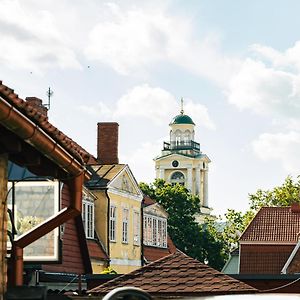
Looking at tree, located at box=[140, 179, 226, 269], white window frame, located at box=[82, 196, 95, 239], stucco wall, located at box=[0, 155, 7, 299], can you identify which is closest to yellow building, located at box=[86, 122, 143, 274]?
white window frame, located at box=[82, 196, 95, 239]

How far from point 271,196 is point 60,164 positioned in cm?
6494

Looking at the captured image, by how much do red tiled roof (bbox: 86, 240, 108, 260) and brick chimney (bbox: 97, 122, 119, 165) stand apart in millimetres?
6106

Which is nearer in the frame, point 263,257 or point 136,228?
point 136,228

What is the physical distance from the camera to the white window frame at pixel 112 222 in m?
45.9

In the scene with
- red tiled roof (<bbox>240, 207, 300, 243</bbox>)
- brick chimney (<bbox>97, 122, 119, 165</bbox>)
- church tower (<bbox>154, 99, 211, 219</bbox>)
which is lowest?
red tiled roof (<bbox>240, 207, 300, 243</bbox>)

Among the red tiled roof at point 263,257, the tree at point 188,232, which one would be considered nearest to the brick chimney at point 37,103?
the red tiled roof at point 263,257

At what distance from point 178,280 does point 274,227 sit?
136ft

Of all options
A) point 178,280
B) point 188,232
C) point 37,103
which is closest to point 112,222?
point 37,103

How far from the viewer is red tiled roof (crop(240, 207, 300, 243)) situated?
5978 cm

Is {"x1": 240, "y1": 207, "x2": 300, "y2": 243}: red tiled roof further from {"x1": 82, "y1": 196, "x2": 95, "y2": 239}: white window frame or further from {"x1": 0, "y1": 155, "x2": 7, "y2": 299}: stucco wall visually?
A: {"x1": 0, "y1": 155, "x2": 7, "y2": 299}: stucco wall

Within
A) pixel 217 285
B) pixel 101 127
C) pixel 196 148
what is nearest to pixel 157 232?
pixel 101 127

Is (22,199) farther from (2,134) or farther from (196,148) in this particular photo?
(196,148)

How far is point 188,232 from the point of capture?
87562 millimetres

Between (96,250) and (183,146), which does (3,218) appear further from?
(183,146)
